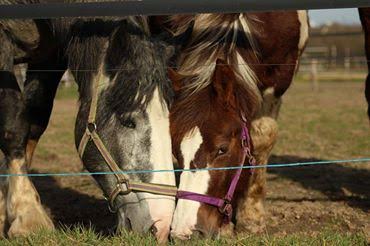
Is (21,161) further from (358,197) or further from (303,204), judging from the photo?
(358,197)

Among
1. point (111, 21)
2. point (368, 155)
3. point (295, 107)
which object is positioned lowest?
point (295, 107)

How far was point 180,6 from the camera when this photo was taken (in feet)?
9.89

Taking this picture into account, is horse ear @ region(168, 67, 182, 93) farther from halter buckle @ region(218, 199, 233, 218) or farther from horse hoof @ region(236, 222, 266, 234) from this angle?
horse hoof @ region(236, 222, 266, 234)

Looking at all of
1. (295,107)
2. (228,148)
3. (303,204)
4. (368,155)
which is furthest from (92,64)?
(295,107)

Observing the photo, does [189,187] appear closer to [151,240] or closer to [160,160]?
[160,160]

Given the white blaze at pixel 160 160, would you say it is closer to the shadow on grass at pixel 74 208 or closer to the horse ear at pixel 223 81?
the horse ear at pixel 223 81

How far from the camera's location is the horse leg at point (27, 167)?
369 centimetres

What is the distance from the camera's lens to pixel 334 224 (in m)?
4.27

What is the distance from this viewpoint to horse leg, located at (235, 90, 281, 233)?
14.3 feet

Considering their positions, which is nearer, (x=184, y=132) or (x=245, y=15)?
(x=184, y=132)

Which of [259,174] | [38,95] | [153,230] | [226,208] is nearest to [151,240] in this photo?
[153,230]

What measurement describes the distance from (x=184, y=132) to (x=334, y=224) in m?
1.70

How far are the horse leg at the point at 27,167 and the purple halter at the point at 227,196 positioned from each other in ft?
3.46

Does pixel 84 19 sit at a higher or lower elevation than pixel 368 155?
higher
